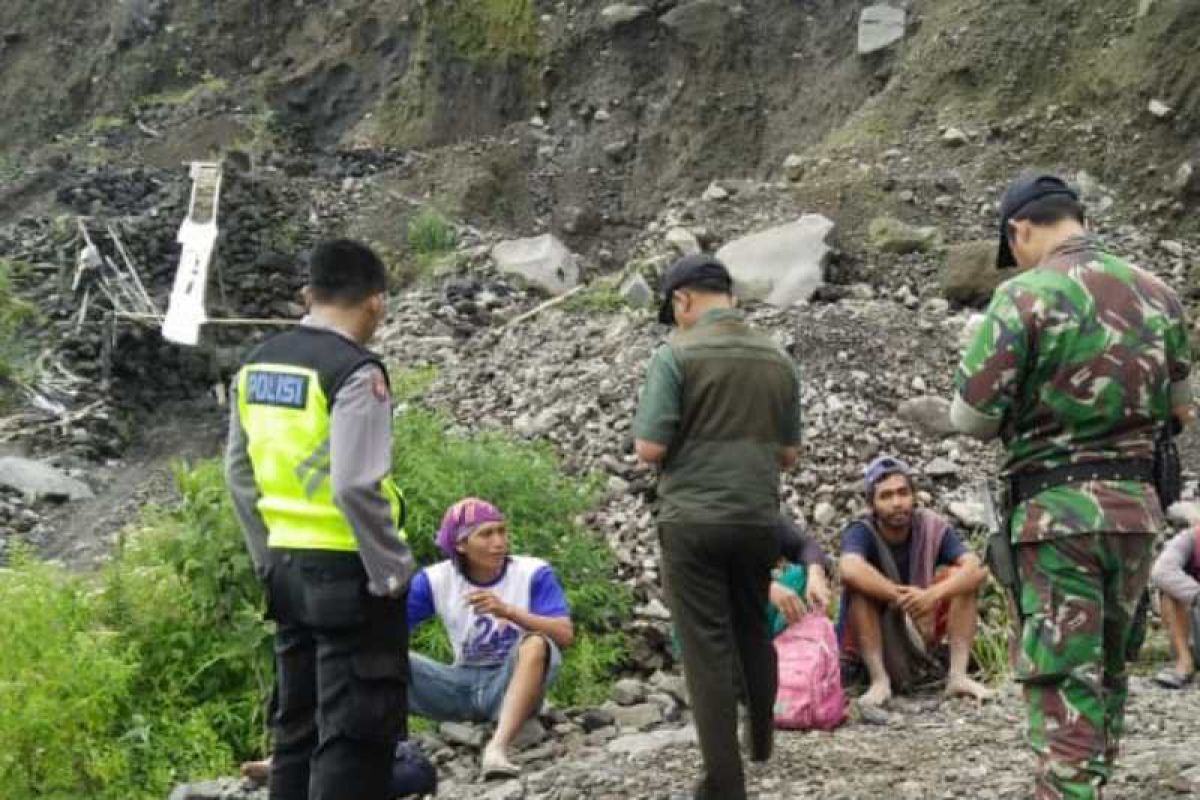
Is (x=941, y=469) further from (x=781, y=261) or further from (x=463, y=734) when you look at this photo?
(x=463, y=734)

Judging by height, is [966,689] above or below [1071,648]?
below

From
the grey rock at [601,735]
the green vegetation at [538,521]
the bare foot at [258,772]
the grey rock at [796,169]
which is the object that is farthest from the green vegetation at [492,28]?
the bare foot at [258,772]

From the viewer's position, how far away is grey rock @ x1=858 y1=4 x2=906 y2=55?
57.9ft

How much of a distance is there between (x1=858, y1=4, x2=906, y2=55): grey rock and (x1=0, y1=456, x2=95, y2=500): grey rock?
10.1m

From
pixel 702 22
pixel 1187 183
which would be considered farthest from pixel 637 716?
pixel 702 22

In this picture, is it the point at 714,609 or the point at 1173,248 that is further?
the point at 1173,248

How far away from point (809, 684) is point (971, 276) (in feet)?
19.2

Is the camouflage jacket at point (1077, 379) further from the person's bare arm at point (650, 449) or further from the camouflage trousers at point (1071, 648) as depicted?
the person's bare arm at point (650, 449)

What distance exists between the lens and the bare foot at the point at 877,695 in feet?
18.3

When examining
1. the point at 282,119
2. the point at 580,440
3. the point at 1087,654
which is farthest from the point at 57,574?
the point at 282,119

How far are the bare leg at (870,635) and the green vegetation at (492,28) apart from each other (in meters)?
16.9

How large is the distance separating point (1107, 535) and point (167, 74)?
24982 millimetres

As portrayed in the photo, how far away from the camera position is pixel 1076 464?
3.53 metres

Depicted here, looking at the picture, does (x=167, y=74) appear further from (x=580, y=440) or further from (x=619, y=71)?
(x=580, y=440)
